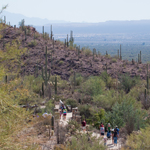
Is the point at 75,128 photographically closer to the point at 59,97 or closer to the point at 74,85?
the point at 59,97

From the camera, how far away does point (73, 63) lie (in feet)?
134

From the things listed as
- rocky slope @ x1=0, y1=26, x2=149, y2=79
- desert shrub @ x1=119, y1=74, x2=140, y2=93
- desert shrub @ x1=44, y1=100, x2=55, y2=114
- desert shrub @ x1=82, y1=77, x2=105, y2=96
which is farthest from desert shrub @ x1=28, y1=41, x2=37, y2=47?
desert shrub @ x1=44, y1=100, x2=55, y2=114

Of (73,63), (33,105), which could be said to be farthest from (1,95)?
(73,63)

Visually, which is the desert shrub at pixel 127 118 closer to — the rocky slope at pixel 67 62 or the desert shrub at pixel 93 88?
the desert shrub at pixel 93 88

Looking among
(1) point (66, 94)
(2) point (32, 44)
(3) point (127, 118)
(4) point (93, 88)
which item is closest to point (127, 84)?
(4) point (93, 88)

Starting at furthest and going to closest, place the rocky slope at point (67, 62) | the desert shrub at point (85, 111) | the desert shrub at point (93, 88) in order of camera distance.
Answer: the rocky slope at point (67, 62) < the desert shrub at point (93, 88) < the desert shrub at point (85, 111)

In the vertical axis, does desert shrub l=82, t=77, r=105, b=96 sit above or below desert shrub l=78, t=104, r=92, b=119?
above

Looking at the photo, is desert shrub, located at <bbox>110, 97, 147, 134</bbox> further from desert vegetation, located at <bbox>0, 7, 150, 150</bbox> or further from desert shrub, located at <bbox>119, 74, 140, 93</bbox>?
desert shrub, located at <bbox>119, 74, 140, 93</bbox>

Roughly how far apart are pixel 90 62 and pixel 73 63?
2667 millimetres

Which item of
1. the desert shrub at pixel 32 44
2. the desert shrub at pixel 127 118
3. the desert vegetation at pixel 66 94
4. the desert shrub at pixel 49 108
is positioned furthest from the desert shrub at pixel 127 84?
the desert shrub at pixel 32 44

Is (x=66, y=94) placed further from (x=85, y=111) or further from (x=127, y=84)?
(x=127, y=84)

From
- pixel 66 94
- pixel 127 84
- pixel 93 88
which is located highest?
pixel 93 88

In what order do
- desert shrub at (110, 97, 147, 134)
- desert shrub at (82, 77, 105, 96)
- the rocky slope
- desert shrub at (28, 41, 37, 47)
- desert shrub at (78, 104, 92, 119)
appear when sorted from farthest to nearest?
desert shrub at (28, 41, 37, 47) → the rocky slope → desert shrub at (82, 77, 105, 96) → desert shrub at (78, 104, 92, 119) → desert shrub at (110, 97, 147, 134)

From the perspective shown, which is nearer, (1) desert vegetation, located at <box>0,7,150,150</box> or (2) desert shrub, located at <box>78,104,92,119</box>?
(1) desert vegetation, located at <box>0,7,150,150</box>
